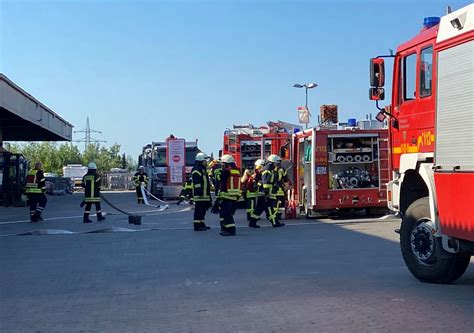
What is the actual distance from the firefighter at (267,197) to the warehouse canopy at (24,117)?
45.4 ft

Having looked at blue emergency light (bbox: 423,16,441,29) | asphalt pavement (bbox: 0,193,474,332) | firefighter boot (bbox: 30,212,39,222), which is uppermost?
blue emergency light (bbox: 423,16,441,29)

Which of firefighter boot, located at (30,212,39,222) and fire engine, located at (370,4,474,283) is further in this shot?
firefighter boot, located at (30,212,39,222)

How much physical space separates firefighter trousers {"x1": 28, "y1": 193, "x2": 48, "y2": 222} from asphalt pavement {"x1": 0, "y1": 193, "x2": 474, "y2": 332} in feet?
15.4

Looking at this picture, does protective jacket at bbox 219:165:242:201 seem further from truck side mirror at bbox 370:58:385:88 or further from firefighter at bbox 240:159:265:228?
truck side mirror at bbox 370:58:385:88

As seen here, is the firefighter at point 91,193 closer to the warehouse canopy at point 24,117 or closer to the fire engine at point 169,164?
the warehouse canopy at point 24,117

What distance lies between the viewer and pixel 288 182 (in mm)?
17422

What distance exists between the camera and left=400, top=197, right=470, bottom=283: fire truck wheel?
706 cm

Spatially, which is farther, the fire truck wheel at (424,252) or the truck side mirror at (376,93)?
the truck side mirror at (376,93)

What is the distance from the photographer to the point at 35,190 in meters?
17.2

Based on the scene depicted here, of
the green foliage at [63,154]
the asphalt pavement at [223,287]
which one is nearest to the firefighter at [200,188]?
the asphalt pavement at [223,287]

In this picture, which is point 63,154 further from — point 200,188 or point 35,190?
point 200,188

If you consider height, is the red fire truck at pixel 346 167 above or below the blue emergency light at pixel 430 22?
below

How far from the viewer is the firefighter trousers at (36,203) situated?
680 inches

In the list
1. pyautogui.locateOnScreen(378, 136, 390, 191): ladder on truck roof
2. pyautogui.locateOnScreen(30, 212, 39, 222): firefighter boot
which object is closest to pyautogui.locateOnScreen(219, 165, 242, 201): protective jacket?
pyautogui.locateOnScreen(378, 136, 390, 191): ladder on truck roof
